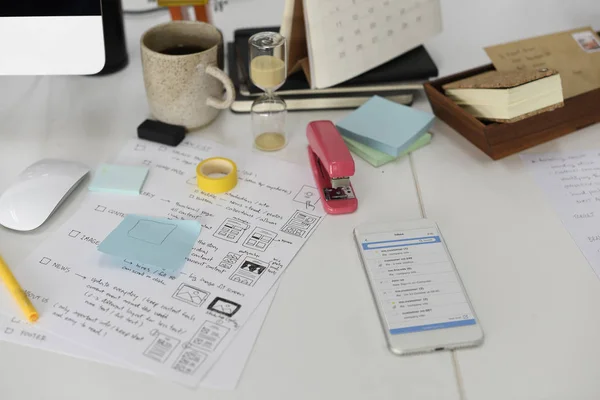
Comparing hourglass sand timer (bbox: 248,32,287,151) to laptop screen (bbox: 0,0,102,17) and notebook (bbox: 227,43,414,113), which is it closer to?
notebook (bbox: 227,43,414,113)

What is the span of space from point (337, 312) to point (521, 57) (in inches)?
20.5

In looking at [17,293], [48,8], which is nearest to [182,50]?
[48,8]

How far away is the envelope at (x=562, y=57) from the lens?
91cm

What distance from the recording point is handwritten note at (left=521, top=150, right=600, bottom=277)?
0.73m

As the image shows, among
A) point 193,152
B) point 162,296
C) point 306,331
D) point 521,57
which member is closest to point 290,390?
point 306,331

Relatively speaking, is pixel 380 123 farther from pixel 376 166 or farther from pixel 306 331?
pixel 306 331

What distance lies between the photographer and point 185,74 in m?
0.84

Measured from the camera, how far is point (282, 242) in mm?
721

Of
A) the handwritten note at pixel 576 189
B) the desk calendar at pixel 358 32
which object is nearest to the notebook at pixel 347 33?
the desk calendar at pixel 358 32

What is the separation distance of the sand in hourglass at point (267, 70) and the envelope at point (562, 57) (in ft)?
1.07

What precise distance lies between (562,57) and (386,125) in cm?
30

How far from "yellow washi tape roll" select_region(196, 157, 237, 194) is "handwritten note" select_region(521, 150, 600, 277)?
1.29ft

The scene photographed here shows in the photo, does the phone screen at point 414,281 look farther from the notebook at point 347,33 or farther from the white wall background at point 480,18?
the white wall background at point 480,18

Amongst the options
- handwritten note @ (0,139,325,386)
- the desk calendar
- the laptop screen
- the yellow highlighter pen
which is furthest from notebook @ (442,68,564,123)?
the yellow highlighter pen
